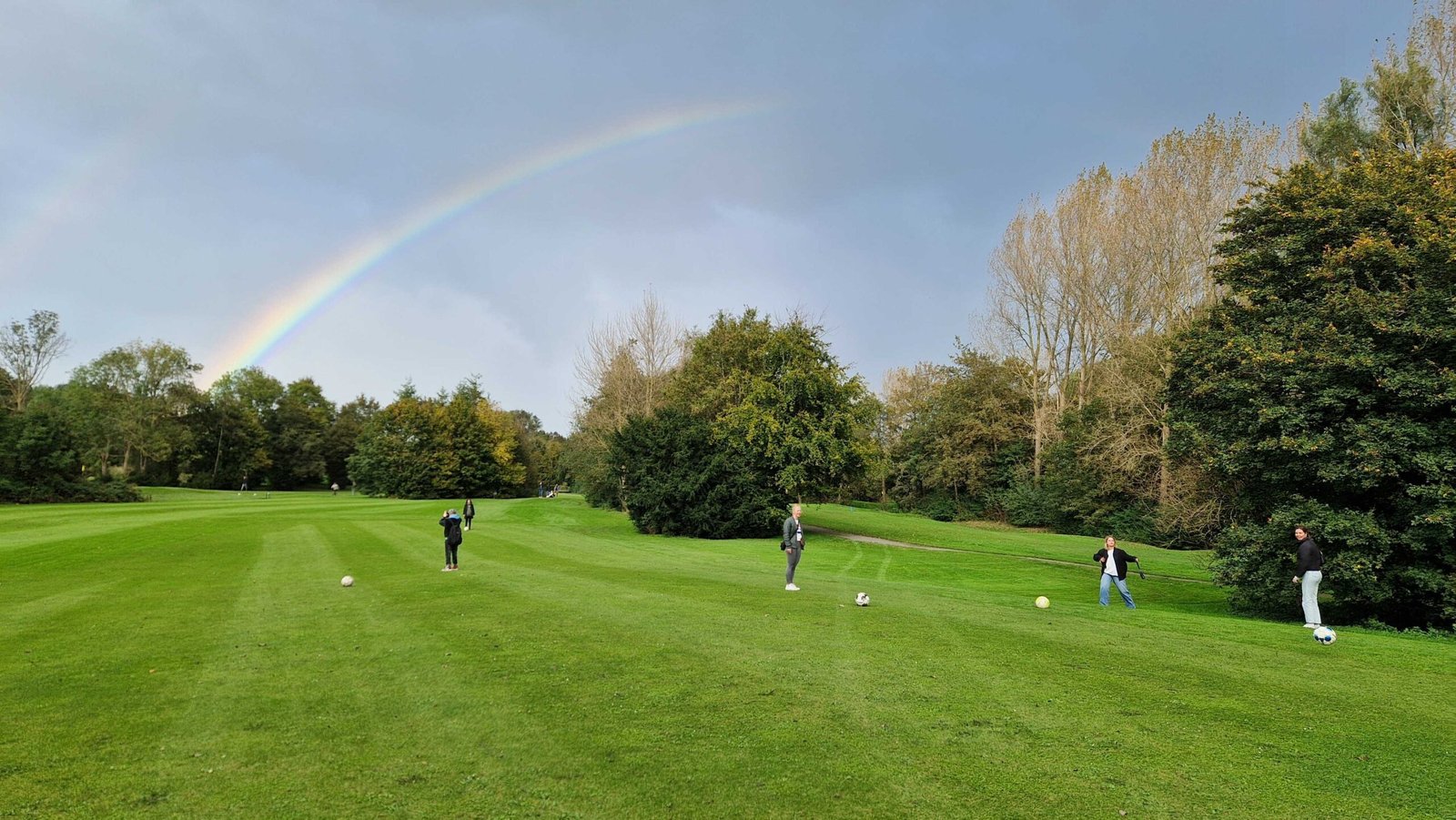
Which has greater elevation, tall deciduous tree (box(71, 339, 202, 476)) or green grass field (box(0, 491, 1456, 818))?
tall deciduous tree (box(71, 339, 202, 476))

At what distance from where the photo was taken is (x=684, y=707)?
6.97 m

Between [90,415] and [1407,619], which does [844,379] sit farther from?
[90,415]

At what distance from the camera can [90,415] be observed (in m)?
63.1

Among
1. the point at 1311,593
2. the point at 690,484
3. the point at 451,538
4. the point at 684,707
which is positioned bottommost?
the point at 684,707

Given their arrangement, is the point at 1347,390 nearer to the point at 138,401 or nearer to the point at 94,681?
the point at 94,681

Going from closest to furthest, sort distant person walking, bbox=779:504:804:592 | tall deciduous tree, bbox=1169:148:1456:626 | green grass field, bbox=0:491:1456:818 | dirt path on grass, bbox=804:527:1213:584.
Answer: green grass field, bbox=0:491:1456:818 → tall deciduous tree, bbox=1169:148:1456:626 → distant person walking, bbox=779:504:804:592 → dirt path on grass, bbox=804:527:1213:584

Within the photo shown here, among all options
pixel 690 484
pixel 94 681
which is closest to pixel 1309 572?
pixel 94 681

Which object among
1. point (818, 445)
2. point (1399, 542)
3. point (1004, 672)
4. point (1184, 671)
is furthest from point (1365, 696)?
point (818, 445)

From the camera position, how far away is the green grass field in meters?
5.11

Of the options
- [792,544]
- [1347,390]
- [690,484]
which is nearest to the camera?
[1347,390]

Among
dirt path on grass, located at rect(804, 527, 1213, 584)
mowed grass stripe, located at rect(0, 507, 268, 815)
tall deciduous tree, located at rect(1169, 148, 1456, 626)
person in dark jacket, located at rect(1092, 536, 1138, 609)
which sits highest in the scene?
tall deciduous tree, located at rect(1169, 148, 1456, 626)

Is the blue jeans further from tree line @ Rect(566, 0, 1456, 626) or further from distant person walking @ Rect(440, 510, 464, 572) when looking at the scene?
distant person walking @ Rect(440, 510, 464, 572)

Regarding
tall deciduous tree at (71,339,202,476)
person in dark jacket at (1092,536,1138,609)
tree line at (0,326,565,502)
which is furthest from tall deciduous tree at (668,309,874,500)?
tall deciduous tree at (71,339,202,476)

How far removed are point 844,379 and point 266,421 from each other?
88.0 metres
